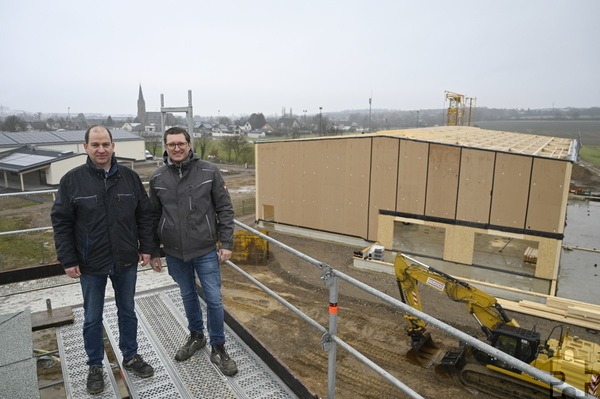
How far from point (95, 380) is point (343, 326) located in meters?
9.15

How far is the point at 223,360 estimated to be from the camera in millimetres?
3334

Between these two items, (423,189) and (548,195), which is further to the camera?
(423,189)

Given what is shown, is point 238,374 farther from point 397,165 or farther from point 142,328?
point 397,165

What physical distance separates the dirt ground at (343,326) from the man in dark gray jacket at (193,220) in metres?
2.81

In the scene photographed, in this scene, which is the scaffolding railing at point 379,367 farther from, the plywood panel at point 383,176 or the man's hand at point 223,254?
the plywood panel at point 383,176

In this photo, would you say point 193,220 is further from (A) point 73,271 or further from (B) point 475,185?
(B) point 475,185

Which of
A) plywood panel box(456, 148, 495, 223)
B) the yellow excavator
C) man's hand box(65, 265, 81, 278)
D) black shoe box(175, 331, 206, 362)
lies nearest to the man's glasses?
man's hand box(65, 265, 81, 278)

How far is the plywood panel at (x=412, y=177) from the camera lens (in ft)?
52.9

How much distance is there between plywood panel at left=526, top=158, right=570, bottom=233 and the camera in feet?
45.3

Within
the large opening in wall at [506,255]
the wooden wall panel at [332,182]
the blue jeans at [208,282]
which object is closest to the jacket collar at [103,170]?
the blue jeans at [208,282]

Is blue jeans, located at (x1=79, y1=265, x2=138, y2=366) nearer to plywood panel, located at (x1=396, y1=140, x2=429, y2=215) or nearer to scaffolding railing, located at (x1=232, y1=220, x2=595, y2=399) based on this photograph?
scaffolding railing, located at (x1=232, y1=220, x2=595, y2=399)

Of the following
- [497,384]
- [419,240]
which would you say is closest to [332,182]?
[419,240]

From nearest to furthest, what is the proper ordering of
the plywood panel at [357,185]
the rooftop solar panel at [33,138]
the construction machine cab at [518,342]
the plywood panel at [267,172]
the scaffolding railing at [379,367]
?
the scaffolding railing at [379,367]
the construction machine cab at [518,342]
the plywood panel at [357,185]
the plywood panel at [267,172]
the rooftop solar panel at [33,138]

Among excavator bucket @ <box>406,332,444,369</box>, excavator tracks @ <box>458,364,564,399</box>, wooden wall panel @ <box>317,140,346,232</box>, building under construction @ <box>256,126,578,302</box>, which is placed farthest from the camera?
wooden wall panel @ <box>317,140,346,232</box>
